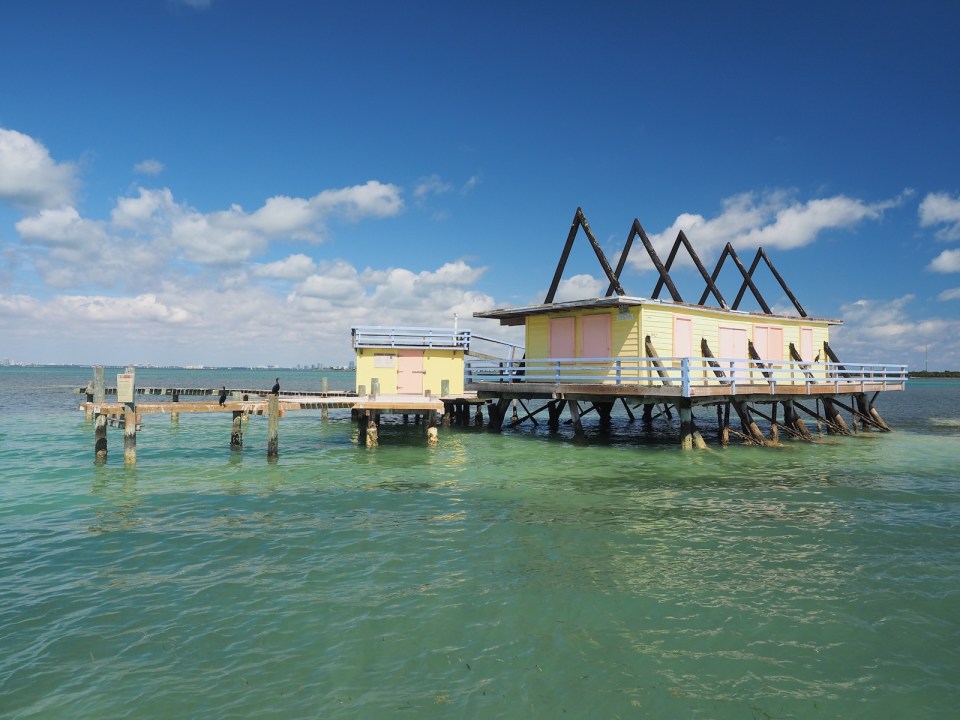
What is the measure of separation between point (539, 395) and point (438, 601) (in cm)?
1718

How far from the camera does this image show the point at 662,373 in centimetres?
2269

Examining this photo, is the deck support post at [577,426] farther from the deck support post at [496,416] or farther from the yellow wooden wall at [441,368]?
the yellow wooden wall at [441,368]

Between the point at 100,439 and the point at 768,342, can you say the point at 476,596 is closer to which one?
the point at 100,439

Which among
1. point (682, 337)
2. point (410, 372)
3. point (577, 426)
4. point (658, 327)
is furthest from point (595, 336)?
point (410, 372)

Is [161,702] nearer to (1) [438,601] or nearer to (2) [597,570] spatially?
(1) [438,601]

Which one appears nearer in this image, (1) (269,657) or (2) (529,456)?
(1) (269,657)

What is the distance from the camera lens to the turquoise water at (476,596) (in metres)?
6.16

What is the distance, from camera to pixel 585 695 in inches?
241

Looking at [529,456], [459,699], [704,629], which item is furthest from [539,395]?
[459,699]

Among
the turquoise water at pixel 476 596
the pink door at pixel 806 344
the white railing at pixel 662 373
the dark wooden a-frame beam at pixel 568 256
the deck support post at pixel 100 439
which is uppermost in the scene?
the dark wooden a-frame beam at pixel 568 256

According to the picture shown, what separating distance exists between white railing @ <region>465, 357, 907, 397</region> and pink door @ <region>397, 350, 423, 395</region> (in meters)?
2.25

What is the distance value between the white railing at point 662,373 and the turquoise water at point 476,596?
532 cm

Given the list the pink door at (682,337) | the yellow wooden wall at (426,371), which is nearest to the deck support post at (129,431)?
the yellow wooden wall at (426,371)

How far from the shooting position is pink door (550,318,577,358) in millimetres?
25875
